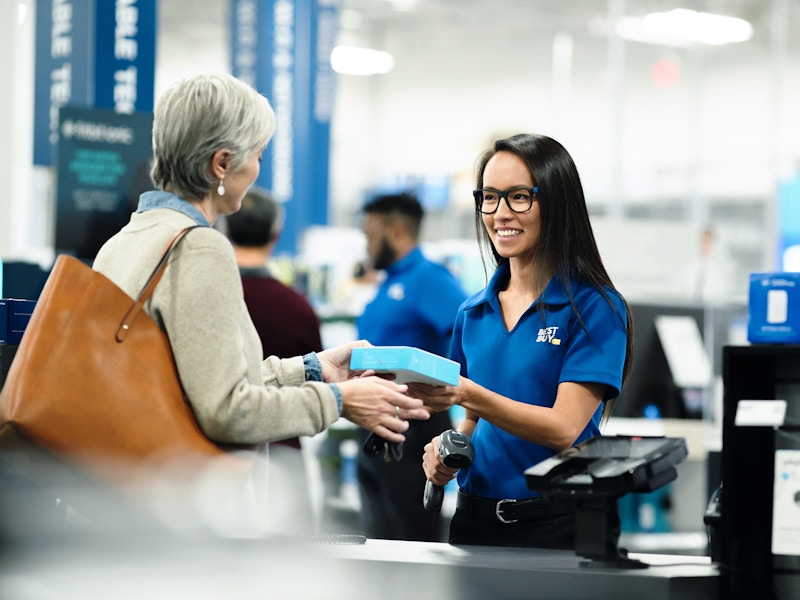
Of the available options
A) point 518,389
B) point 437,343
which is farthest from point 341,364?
point 437,343

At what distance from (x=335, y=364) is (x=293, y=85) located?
7.47 m

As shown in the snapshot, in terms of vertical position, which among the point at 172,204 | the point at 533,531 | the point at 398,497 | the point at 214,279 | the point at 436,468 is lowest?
the point at 398,497

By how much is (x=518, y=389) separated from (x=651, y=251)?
491 cm

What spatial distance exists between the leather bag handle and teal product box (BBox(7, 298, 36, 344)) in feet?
2.07

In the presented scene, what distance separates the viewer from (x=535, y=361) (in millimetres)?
2355

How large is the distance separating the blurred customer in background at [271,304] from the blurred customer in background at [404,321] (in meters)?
0.63

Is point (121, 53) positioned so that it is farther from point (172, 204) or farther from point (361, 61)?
point (361, 61)

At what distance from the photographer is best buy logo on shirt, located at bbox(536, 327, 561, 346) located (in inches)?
91.8

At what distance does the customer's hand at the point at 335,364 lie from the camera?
2352mm

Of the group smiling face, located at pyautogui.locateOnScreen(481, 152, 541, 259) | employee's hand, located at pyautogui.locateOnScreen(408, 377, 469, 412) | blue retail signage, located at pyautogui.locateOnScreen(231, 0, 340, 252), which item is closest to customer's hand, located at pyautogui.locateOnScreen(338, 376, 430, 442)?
employee's hand, located at pyautogui.locateOnScreen(408, 377, 469, 412)

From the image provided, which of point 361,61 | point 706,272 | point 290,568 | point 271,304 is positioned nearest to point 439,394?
point 290,568

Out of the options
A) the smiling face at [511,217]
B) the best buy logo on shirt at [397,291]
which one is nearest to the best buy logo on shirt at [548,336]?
the smiling face at [511,217]

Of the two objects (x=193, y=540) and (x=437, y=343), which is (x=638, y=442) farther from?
(x=437, y=343)

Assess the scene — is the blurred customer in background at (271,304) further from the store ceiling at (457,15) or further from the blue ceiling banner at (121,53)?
the store ceiling at (457,15)
